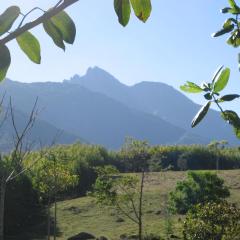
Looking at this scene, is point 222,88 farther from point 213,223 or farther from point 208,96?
point 213,223

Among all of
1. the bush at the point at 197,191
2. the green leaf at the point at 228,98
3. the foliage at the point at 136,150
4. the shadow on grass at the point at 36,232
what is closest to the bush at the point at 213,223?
the foliage at the point at 136,150

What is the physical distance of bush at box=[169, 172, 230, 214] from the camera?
1642cm

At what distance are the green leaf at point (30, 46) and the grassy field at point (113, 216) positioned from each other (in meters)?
14.4

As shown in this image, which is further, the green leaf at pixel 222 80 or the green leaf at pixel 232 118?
the green leaf at pixel 232 118

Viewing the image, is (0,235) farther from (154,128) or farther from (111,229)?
(154,128)

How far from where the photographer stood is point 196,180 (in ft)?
58.8

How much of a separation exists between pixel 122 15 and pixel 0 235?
34.3 ft

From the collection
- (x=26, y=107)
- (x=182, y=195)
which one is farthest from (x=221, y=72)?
(x=26, y=107)

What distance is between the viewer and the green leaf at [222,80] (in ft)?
2.48

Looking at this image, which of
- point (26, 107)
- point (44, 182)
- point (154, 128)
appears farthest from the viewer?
point (154, 128)

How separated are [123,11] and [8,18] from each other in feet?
0.35

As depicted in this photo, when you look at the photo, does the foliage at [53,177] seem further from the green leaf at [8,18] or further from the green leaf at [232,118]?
the green leaf at [8,18]

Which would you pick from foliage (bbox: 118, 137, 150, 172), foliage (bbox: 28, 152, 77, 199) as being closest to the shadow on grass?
foliage (bbox: 28, 152, 77, 199)

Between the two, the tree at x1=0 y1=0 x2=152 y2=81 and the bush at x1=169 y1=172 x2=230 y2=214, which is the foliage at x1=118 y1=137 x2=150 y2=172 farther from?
the tree at x1=0 y1=0 x2=152 y2=81
